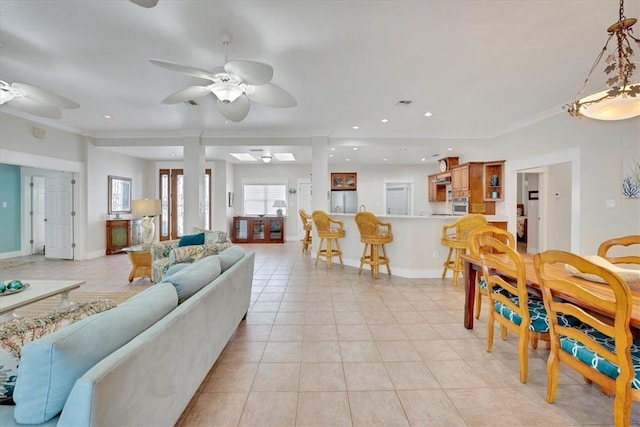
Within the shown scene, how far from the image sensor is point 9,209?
254 inches

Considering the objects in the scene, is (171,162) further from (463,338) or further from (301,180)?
(463,338)

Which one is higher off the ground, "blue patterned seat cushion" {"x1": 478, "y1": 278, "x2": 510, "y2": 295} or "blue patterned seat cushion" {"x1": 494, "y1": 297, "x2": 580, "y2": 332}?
"blue patterned seat cushion" {"x1": 478, "y1": 278, "x2": 510, "y2": 295}

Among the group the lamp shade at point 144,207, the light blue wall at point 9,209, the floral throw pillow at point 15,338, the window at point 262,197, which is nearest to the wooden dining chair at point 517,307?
the floral throw pillow at point 15,338

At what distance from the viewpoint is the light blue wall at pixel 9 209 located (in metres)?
6.28

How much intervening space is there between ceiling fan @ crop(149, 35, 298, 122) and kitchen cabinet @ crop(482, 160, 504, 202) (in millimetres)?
4983

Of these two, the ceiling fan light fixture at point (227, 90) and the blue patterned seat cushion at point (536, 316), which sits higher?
the ceiling fan light fixture at point (227, 90)

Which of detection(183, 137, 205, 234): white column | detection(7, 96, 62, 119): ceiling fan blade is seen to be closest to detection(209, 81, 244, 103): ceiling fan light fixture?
detection(7, 96, 62, 119): ceiling fan blade

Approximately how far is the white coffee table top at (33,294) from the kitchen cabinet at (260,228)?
5770 mm

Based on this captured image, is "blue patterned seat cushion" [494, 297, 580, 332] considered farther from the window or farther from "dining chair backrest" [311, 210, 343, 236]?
the window

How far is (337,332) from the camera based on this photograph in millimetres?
2693

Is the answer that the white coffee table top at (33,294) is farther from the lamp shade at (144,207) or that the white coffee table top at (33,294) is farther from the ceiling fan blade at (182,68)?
the lamp shade at (144,207)

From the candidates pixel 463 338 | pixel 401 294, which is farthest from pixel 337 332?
pixel 401 294

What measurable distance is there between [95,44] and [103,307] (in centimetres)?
273

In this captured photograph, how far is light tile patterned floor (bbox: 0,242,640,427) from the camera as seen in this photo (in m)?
1.64
